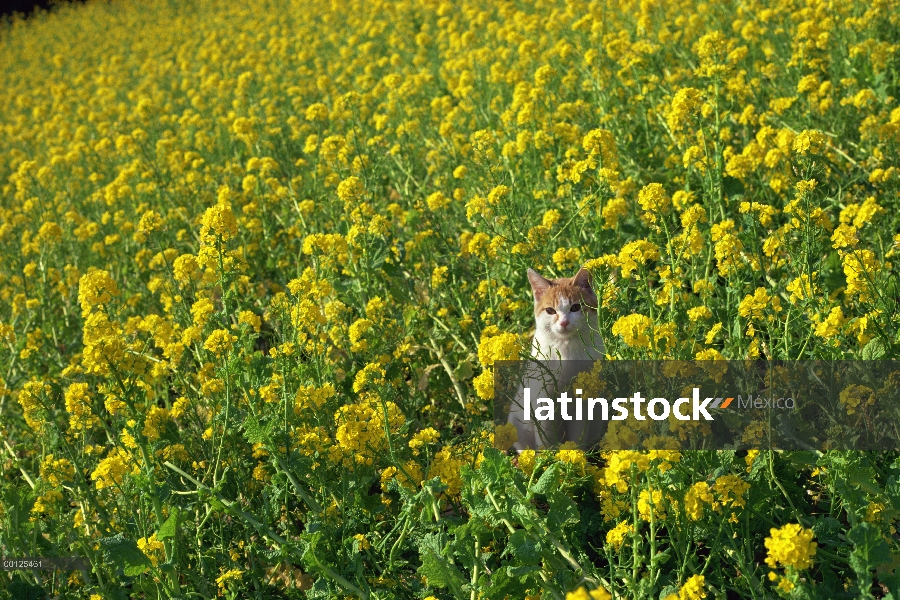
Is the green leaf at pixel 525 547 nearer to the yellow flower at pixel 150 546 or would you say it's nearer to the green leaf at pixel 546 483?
the green leaf at pixel 546 483

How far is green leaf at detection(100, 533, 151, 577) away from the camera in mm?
2533

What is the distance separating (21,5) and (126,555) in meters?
22.8

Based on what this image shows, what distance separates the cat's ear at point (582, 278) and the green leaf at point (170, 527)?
1616mm

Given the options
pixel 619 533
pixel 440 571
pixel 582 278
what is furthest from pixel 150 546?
pixel 582 278

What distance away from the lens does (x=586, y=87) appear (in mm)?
5742

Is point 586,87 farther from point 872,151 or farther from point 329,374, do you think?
point 329,374

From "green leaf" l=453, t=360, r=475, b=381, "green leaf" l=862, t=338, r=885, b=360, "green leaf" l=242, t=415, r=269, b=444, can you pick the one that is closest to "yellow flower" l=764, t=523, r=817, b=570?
"green leaf" l=862, t=338, r=885, b=360

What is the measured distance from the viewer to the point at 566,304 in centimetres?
327

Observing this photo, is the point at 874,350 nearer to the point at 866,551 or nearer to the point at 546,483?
the point at 866,551

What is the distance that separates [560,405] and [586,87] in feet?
10.7

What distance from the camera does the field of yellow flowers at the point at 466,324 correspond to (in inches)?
94.8

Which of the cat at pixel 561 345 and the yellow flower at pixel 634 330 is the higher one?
the yellow flower at pixel 634 330

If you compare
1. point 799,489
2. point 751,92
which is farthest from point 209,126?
point 799,489
